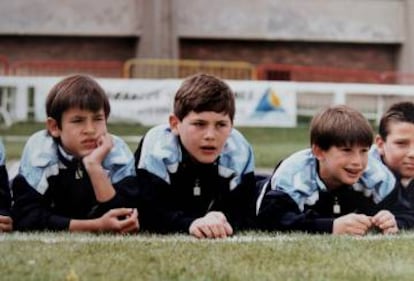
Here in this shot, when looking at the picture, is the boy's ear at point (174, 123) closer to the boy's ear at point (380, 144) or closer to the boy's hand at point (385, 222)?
the boy's hand at point (385, 222)

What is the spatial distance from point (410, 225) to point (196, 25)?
25480 millimetres

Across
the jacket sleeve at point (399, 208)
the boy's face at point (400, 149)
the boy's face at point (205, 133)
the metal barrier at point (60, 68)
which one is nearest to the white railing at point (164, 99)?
the metal barrier at point (60, 68)

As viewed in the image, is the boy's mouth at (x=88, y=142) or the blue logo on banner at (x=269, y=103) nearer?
the boy's mouth at (x=88, y=142)

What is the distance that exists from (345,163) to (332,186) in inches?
7.3

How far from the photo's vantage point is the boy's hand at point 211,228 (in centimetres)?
509

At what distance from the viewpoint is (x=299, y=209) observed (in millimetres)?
5543

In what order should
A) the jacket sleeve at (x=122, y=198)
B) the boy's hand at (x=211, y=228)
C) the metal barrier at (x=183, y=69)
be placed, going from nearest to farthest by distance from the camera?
the boy's hand at (x=211, y=228), the jacket sleeve at (x=122, y=198), the metal barrier at (x=183, y=69)

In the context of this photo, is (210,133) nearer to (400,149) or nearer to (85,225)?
(85,225)

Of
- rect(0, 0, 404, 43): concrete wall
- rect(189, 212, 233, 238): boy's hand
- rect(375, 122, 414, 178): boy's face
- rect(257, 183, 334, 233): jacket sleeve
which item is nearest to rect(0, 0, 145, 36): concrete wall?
rect(0, 0, 404, 43): concrete wall

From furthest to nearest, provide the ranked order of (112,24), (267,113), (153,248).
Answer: (112,24) → (267,113) → (153,248)

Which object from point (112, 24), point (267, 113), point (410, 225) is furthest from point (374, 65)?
point (410, 225)

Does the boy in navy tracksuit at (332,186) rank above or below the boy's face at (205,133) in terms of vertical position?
below

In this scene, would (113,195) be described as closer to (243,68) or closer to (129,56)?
(243,68)

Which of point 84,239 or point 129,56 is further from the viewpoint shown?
point 129,56
